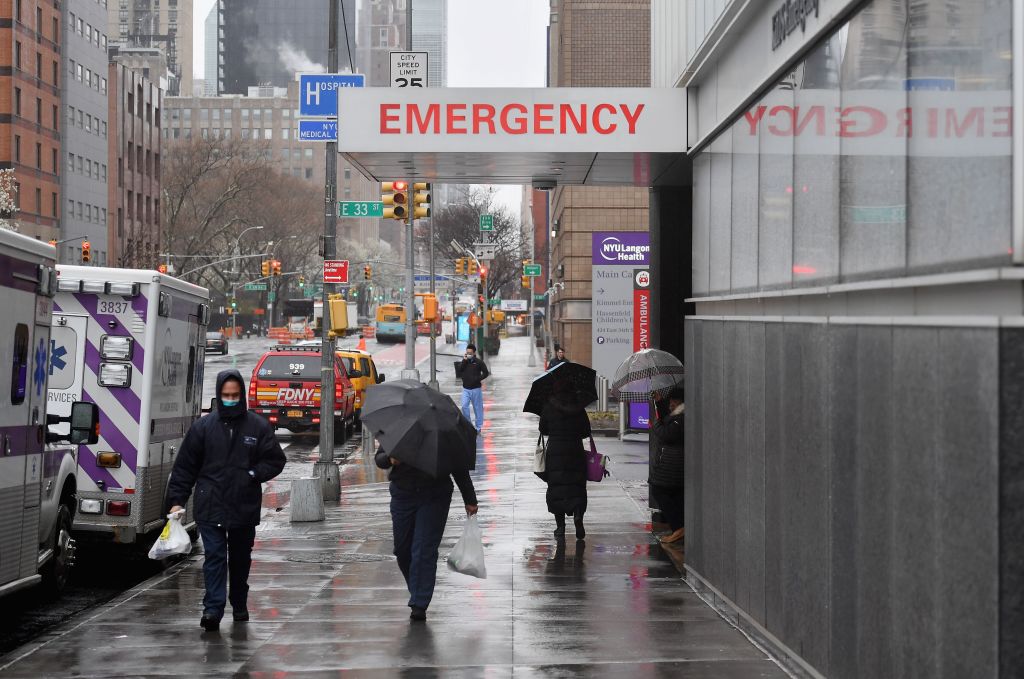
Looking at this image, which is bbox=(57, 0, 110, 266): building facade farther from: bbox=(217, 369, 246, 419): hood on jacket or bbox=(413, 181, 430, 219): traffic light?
bbox=(217, 369, 246, 419): hood on jacket

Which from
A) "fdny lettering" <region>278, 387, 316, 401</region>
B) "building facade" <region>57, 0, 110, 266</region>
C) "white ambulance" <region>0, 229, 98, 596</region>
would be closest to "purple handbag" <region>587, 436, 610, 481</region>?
"white ambulance" <region>0, 229, 98, 596</region>

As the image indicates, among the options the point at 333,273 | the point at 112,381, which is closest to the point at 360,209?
the point at 333,273

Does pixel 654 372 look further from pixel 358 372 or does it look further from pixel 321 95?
pixel 358 372

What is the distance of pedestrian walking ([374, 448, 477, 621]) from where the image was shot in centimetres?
942

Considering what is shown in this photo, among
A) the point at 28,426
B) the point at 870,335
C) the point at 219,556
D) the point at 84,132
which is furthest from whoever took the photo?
the point at 84,132

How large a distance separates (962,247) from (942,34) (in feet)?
3.12

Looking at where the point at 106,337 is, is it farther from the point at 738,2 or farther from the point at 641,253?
the point at 641,253

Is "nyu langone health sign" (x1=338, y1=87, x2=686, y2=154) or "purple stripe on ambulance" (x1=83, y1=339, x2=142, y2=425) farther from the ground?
"nyu langone health sign" (x1=338, y1=87, x2=686, y2=154)

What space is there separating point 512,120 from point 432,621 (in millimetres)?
4525

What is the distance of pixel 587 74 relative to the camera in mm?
47469

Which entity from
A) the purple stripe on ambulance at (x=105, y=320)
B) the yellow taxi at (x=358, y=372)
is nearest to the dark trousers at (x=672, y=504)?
the purple stripe on ambulance at (x=105, y=320)

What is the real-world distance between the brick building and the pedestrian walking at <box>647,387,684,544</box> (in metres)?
29.0

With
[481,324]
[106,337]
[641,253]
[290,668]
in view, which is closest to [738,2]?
[290,668]

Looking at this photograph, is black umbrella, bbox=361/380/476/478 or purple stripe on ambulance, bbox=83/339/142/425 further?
purple stripe on ambulance, bbox=83/339/142/425
